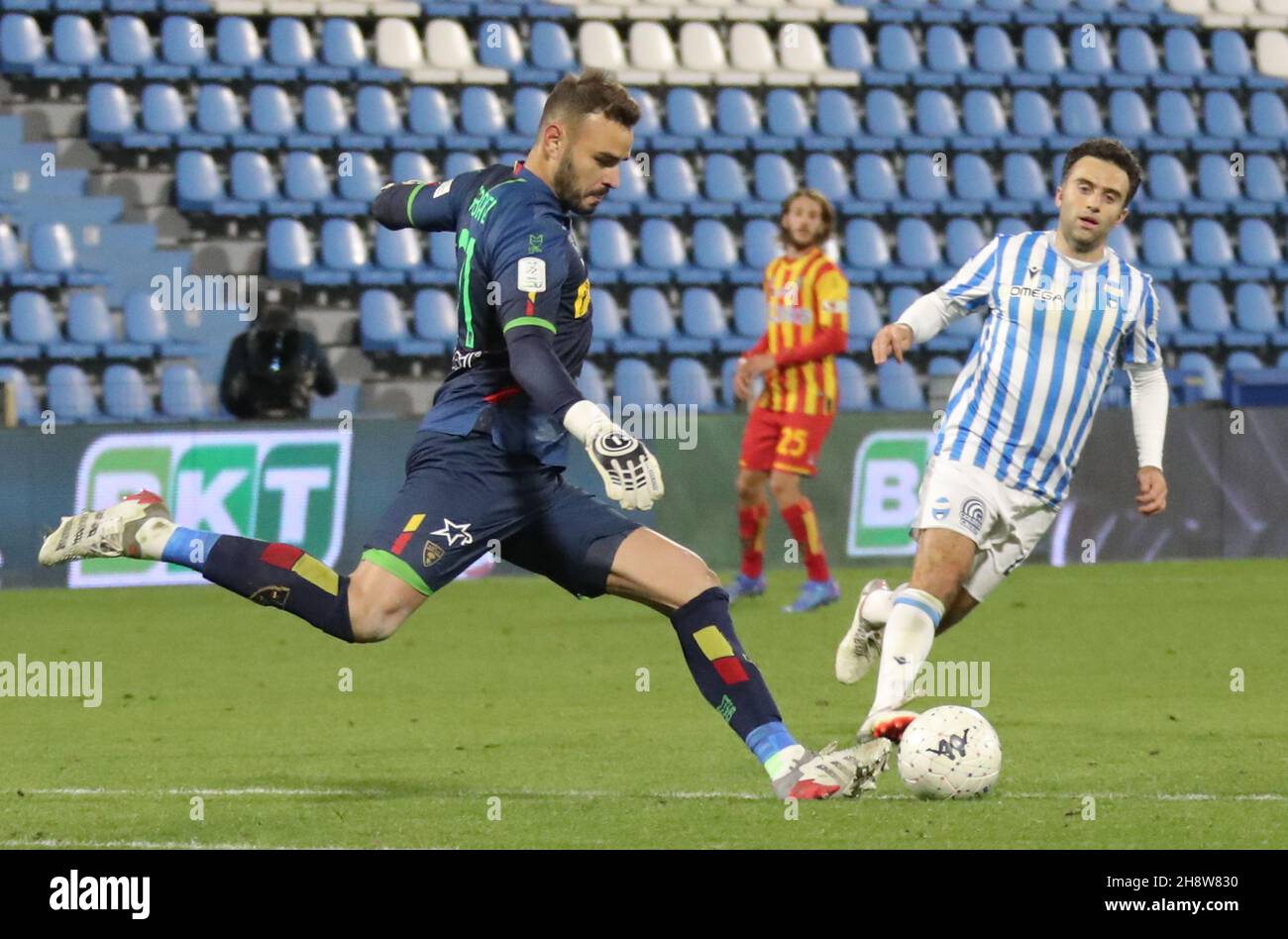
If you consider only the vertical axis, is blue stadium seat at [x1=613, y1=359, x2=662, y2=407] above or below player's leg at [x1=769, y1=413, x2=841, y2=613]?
above

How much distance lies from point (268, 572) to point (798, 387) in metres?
7.33

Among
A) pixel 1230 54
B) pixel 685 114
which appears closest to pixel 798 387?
pixel 685 114

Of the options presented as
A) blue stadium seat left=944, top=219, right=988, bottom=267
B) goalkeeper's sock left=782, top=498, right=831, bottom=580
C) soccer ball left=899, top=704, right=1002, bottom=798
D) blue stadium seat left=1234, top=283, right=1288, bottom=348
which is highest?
blue stadium seat left=944, top=219, right=988, bottom=267

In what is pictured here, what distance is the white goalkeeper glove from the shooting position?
5.20 metres

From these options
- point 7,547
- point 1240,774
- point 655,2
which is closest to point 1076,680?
point 1240,774

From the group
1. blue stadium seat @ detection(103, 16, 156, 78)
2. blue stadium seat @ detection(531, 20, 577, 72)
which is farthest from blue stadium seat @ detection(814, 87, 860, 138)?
blue stadium seat @ detection(103, 16, 156, 78)

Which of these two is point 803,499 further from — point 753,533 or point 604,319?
point 604,319

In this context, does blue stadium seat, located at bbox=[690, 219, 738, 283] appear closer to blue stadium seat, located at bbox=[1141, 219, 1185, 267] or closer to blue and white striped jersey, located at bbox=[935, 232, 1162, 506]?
blue stadium seat, located at bbox=[1141, 219, 1185, 267]

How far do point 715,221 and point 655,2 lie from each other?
2.78 meters

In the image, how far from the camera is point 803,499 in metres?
12.9

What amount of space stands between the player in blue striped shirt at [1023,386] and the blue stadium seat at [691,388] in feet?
29.3

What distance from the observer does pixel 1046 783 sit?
6496 millimetres

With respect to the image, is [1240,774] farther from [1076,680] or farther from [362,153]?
[362,153]

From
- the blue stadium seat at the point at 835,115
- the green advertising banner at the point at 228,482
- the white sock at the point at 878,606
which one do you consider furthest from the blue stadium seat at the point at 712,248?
the white sock at the point at 878,606
